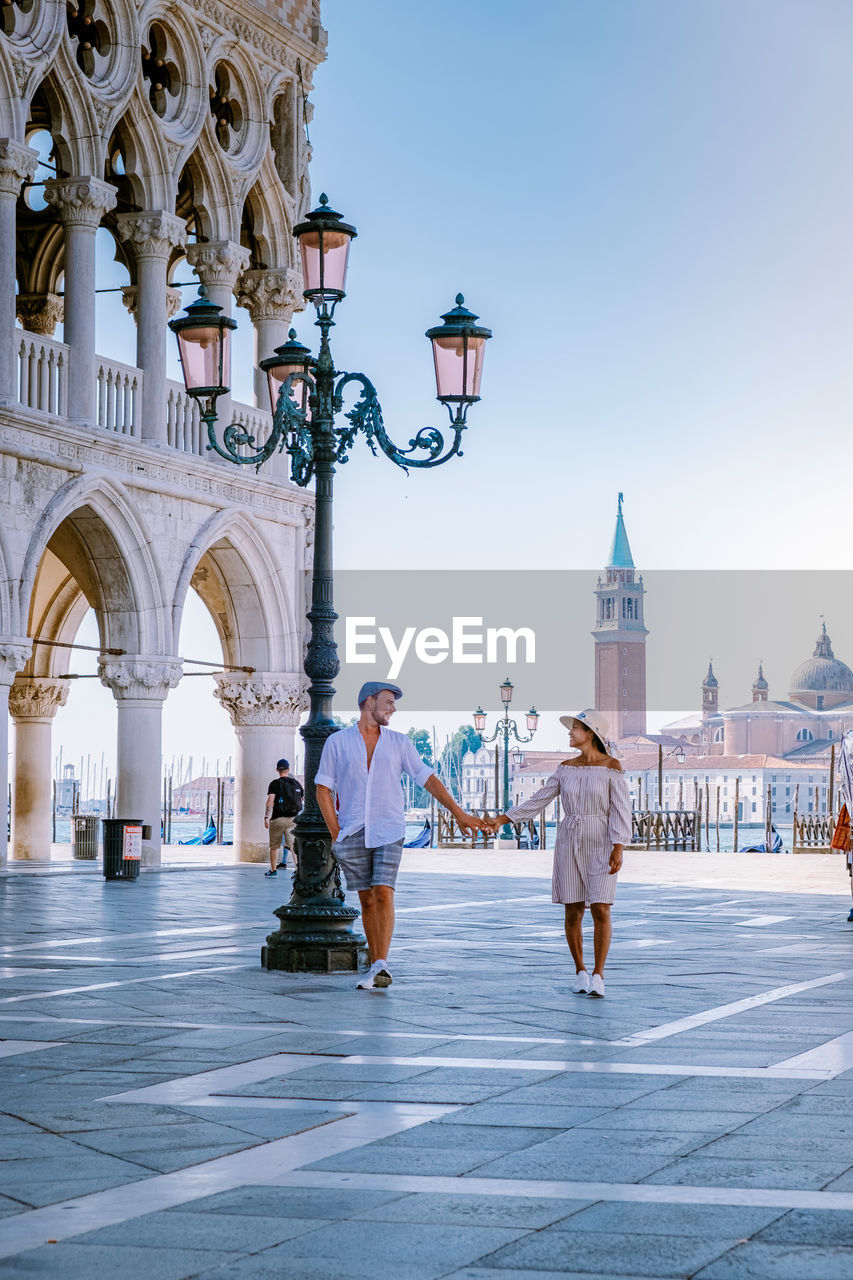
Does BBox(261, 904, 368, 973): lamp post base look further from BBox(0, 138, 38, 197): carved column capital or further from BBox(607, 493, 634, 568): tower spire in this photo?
BBox(607, 493, 634, 568): tower spire

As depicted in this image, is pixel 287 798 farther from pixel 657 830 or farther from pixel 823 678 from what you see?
pixel 823 678

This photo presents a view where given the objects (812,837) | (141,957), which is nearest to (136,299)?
(141,957)

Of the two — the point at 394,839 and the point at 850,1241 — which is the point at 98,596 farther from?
the point at 850,1241

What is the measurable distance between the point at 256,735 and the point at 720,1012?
1678cm

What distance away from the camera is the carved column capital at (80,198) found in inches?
799

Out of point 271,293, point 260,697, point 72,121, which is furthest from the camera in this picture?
point 271,293

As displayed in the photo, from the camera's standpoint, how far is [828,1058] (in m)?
6.50

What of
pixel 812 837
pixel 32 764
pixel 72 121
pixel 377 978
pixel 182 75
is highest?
pixel 182 75

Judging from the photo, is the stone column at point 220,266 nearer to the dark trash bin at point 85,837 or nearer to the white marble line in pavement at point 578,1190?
the dark trash bin at point 85,837

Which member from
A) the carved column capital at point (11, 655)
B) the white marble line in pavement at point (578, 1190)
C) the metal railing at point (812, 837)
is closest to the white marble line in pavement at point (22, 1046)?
the white marble line in pavement at point (578, 1190)

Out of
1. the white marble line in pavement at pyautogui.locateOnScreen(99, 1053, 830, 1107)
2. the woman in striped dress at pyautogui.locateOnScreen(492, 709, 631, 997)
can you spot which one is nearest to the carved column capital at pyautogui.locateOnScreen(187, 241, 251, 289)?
the woman in striped dress at pyautogui.locateOnScreen(492, 709, 631, 997)

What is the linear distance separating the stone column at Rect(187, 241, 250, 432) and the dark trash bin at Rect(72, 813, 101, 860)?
6.79 meters

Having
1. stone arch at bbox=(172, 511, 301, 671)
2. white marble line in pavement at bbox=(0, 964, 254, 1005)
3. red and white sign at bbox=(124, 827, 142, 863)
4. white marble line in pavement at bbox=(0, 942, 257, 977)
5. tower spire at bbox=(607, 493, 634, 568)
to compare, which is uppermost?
tower spire at bbox=(607, 493, 634, 568)

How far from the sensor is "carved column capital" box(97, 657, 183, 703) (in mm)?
21344
